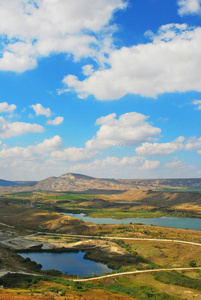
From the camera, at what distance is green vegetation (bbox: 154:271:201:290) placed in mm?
42875

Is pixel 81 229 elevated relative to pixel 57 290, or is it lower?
lower

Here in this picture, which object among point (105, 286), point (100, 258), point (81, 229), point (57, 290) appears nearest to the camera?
point (57, 290)

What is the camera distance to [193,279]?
149 feet

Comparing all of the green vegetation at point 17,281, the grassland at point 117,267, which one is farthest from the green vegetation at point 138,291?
the green vegetation at point 17,281

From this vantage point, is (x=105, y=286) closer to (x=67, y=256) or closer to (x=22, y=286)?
(x=22, y=286)

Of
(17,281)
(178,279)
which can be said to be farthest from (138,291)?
(17,281)

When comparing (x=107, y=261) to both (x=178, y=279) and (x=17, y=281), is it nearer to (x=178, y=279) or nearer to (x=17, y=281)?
(x=178, y=279)

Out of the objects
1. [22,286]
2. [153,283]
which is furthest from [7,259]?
[153,283]

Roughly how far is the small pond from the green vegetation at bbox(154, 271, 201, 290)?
13704 mm

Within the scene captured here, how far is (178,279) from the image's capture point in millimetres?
45438

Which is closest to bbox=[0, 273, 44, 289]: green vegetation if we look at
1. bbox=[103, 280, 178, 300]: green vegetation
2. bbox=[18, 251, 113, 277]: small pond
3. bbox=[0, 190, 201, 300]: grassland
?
bbox=[0, 190, 201, 300]: grassland

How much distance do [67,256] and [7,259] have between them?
1829 cm

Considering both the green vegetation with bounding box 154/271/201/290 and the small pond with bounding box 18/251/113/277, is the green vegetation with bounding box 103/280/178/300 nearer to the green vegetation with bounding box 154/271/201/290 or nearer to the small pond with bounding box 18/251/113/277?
the green vegetation with bounding box 154/271/201/290

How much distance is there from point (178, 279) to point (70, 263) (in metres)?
30.0
